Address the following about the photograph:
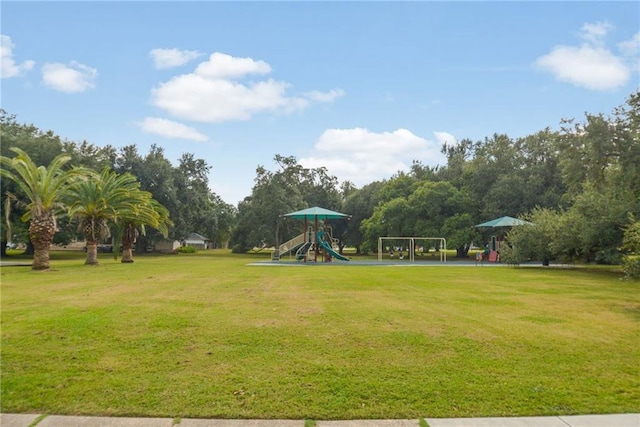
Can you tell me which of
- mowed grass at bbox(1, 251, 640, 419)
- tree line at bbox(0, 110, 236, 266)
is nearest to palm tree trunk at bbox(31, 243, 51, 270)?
tree line at bbox(0, 110, 236, 266)

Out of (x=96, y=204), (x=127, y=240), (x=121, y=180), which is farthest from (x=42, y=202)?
(x=127, y=240)

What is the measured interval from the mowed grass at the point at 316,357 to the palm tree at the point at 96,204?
13.1m

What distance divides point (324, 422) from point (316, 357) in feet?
4.91

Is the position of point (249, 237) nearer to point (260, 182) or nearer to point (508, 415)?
point (260, 182)

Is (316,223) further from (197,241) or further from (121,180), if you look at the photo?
(197,241)

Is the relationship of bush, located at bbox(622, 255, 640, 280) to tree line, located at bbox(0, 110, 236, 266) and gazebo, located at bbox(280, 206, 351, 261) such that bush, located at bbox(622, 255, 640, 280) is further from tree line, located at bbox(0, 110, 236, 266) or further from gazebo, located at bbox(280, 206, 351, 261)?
tree line, located at bbox(0, 110, 236, 266)

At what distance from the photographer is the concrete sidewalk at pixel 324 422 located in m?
3.41

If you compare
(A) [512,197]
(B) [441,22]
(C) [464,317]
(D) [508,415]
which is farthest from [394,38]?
(A) [512,197]

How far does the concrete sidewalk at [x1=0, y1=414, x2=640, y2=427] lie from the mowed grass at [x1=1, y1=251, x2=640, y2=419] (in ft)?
0.38

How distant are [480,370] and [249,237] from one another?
41.5 metres

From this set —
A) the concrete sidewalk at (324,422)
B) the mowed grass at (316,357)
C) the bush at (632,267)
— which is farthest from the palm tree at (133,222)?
the bush at (632,267)

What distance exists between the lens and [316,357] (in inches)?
196

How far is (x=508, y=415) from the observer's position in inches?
142

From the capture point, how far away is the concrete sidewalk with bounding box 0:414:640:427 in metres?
3.41
